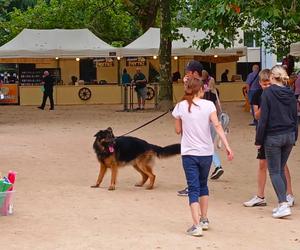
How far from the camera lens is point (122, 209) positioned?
829 cm

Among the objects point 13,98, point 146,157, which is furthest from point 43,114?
point 146,157

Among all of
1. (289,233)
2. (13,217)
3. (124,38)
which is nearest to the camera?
(289,233)

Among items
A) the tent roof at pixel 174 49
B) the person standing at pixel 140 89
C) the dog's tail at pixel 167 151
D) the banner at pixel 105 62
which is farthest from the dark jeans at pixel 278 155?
the banner at pixel 105 62

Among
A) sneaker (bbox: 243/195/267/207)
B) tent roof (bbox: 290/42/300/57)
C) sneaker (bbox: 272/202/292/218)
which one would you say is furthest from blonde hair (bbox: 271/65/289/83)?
tent roof (bbox: 290/42/300/57)

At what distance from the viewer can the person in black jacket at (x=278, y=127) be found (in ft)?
25.7

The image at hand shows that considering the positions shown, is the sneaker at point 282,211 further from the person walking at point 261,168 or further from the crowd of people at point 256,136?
the person walking at point 261,168

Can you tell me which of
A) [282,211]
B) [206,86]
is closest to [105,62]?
[206,86]

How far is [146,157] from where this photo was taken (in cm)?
980

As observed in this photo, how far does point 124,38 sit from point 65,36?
8.91 m

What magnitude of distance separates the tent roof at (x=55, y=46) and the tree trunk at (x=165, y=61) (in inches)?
140

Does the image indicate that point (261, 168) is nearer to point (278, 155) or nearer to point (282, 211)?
point (278, 155)

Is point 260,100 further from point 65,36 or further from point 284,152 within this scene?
point 65,36

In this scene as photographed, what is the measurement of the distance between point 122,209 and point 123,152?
1.51 m

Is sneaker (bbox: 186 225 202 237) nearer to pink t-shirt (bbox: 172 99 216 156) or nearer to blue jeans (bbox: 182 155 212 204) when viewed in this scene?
blue jeans (bbox: 182 155 212 204)
